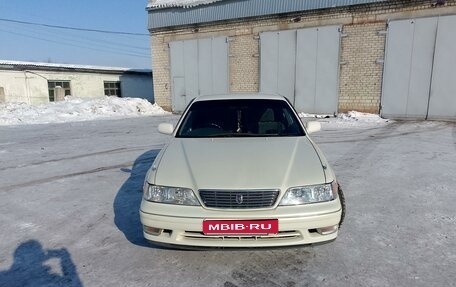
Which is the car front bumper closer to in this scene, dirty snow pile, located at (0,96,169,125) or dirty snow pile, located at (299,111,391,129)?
dirty snow pile, located at (299,111,391,129)

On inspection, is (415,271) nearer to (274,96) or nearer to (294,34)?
(274,96)

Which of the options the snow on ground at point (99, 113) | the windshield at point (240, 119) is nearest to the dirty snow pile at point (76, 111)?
the snow on ground at point (99, 113)

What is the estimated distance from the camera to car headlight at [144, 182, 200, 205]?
8.42 ft

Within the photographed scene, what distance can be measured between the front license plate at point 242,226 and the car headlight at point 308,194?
20 centimetres

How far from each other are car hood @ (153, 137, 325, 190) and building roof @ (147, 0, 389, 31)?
11764 millimetres

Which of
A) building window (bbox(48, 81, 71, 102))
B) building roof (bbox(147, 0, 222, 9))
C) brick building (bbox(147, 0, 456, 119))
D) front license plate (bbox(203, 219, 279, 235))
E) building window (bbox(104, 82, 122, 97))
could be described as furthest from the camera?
building window (bbox(104, 82, 122, 97))

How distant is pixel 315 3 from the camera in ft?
43.6

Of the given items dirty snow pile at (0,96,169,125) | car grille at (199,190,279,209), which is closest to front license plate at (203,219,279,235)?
car grille at (199,190,279,209)

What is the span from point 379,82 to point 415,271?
11.5m

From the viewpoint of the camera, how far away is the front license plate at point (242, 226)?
2432mm

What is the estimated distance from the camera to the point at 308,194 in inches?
101

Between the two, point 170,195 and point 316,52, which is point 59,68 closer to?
point 316,52

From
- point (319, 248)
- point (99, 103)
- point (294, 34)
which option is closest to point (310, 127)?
point (319, 248)

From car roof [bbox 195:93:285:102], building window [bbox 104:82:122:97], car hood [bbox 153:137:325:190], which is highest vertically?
building window [bbox 104:82:122:97]
